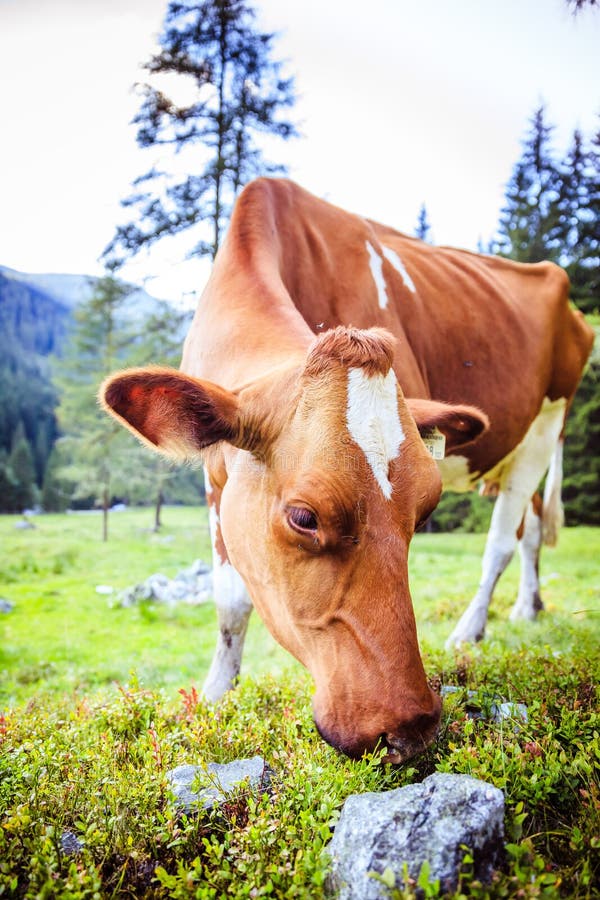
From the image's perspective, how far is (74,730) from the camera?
2.50 m

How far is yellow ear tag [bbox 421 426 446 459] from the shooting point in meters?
2.70

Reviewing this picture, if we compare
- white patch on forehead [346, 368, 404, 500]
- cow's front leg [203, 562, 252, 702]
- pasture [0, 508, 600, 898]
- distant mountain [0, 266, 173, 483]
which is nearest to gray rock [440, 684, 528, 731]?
pasture [0, 508, 600, 898]

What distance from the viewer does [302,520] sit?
2.04 metres

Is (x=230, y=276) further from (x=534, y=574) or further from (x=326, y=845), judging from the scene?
(x=534, y=574)

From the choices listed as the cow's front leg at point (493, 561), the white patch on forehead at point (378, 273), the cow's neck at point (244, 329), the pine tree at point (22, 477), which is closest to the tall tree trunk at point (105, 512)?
the pine tree at point (22, 477)

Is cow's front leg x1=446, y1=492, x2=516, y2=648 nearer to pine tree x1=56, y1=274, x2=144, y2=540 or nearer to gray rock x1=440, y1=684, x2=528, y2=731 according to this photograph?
gray rock x1=440, y1=684, x2=528, y2=731

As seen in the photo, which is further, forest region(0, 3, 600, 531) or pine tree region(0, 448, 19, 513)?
pine tree region(0, 448, 19, 513)

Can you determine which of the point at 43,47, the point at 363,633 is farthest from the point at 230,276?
the point at 43,47

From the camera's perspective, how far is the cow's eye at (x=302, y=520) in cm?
201

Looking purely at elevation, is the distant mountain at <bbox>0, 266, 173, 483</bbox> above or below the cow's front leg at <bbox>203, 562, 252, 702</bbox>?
below

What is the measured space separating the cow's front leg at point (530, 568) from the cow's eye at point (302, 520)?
4880 millimetres

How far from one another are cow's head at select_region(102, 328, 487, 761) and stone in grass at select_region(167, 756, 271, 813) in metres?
0.30

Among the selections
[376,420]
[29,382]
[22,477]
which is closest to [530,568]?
[376,420]

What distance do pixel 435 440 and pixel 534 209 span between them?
79.3 ft
